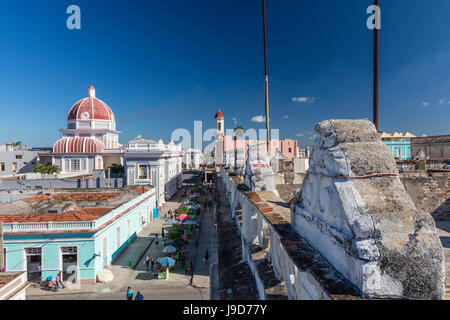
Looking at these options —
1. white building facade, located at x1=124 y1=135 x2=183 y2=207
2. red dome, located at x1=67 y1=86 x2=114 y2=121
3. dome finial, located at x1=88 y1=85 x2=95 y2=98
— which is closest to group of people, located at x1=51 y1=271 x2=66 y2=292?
white building facade, located at x1=124 y1=135 x2=183 y2=207

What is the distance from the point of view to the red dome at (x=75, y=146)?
33.3m

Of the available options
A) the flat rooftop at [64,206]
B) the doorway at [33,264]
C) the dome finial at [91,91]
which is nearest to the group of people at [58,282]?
the doorway at [33,264]

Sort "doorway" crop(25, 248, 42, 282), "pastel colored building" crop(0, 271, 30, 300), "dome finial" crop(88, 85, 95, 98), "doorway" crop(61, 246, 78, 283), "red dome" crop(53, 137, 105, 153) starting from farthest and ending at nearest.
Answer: "dome finial" crop(88, 85, 95, 98), "red dome" crop(53, 137, 105, 153), "doorway" crop(61, 246, 78, 283), "doorway" crop(25, 248, 42, 282), "pastel colored building" crop(0, 271, 30, 300)

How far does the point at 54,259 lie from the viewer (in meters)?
12.4

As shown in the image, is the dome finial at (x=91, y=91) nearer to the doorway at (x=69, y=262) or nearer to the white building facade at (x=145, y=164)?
the white building facade at (x=145, y=164)

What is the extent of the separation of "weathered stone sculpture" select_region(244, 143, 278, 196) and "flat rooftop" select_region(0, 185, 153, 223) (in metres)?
9.86

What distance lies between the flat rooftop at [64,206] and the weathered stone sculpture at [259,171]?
986cm

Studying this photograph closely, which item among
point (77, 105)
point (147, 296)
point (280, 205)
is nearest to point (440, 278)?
point (280, 205)

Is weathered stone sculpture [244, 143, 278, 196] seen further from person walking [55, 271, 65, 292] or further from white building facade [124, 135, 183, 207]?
white building facade [124, 135, 183, 207]

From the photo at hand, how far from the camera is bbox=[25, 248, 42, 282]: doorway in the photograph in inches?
488

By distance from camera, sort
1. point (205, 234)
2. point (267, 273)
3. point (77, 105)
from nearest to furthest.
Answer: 1. point (267, 273)
2. point (205, 234)
3. point (77, 105)

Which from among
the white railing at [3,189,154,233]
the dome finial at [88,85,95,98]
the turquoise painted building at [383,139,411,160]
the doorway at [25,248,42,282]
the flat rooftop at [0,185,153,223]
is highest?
the dome finial at [88,85,95,98]
